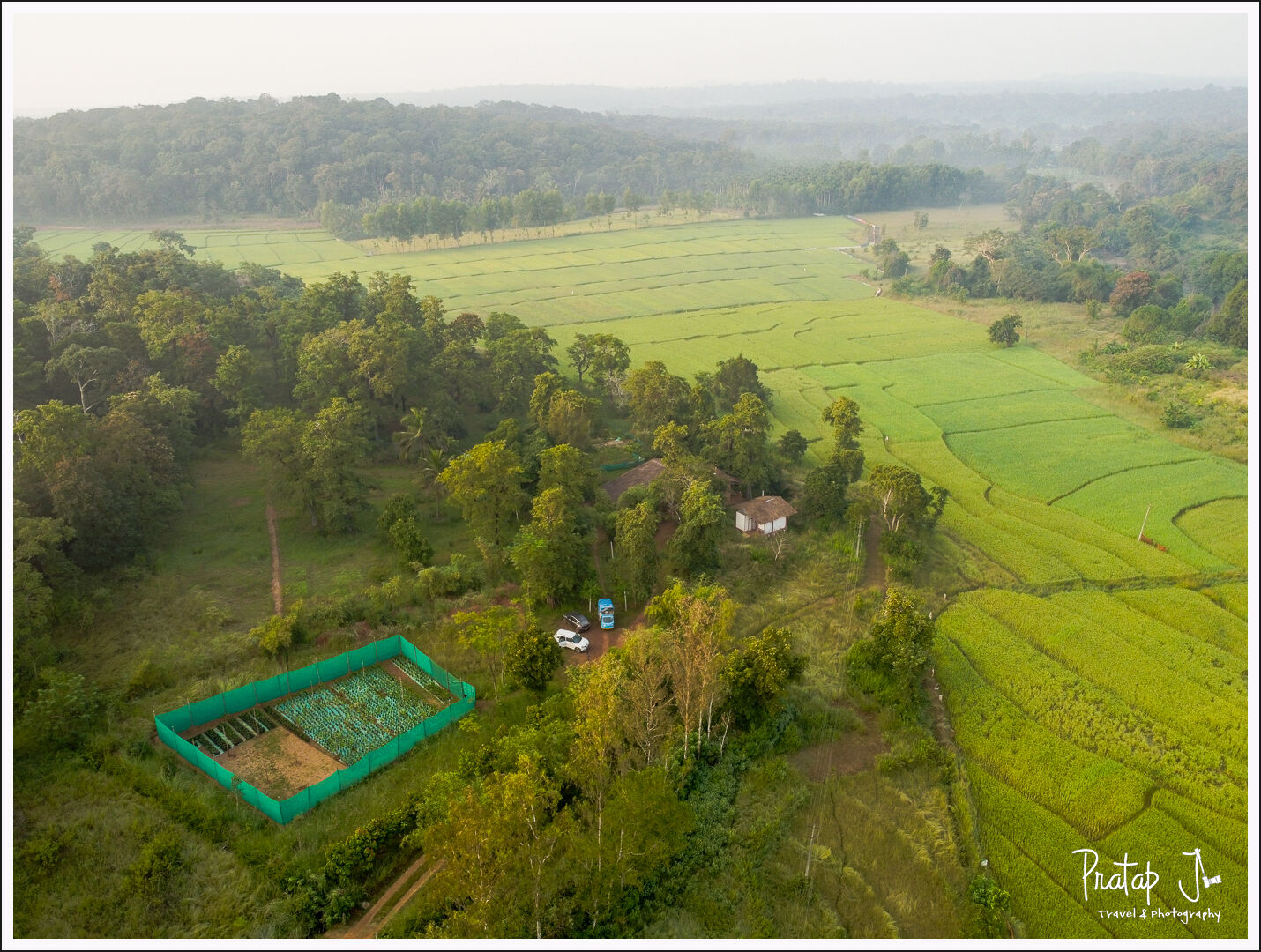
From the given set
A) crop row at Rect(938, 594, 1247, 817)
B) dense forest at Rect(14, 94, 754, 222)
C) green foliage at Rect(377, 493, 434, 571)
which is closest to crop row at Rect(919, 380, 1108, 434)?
crop row at Rect(938, 594, 1247, 817)

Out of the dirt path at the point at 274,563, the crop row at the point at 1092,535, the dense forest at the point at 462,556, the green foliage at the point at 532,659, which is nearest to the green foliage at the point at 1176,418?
the crop row at the point at 1092,535

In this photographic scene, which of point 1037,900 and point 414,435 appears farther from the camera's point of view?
point 414,435

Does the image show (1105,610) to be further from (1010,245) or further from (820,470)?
(1010,245)

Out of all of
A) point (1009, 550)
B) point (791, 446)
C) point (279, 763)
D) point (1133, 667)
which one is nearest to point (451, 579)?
point (279, 763)

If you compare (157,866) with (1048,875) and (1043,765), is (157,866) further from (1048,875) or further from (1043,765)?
(1043,765)

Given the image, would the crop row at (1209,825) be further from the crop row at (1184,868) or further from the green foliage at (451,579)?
the green foliage at (451,579)
